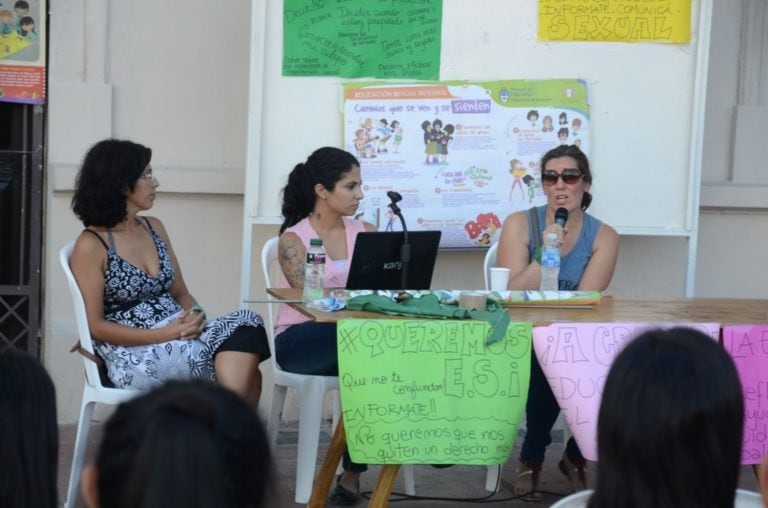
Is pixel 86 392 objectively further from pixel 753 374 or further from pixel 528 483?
pixel 753 374

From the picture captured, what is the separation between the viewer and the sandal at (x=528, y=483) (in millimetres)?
4727

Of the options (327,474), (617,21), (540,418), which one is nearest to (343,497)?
(327,474)

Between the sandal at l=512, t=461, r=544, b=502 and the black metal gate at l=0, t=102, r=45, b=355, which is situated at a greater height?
the black metal gate at l=0, t=102, r=45, b=355

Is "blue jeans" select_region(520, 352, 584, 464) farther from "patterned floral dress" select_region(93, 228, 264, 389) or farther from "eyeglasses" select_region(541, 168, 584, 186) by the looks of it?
"patterned floral dress" select_region(93, 228, 264, 389)

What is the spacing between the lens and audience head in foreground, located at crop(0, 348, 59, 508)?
183 centimetres

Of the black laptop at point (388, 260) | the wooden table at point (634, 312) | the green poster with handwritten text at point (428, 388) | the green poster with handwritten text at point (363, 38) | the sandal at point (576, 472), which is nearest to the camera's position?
the green poster with handwritten text at point (428, 388)

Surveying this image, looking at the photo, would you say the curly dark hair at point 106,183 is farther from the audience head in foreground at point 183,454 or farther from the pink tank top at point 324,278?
the audience head in foreground at point 183,454

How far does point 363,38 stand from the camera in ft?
17.5

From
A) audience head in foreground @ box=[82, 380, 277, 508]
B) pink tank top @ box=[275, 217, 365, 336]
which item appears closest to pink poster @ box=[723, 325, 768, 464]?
pink tank top @ box=[275, 217, 365, 336]

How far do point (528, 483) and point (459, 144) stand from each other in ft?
5.40

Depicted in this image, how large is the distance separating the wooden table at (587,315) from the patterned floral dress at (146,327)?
263mm

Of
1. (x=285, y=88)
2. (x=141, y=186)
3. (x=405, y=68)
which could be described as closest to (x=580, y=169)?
(x=405, y=68)

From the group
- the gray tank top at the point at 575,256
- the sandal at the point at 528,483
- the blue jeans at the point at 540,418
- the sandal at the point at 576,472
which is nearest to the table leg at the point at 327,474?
the blue jeans at the point at 540,418

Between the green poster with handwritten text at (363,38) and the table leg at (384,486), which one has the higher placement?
the green poster with handwritten text at (363,38)
